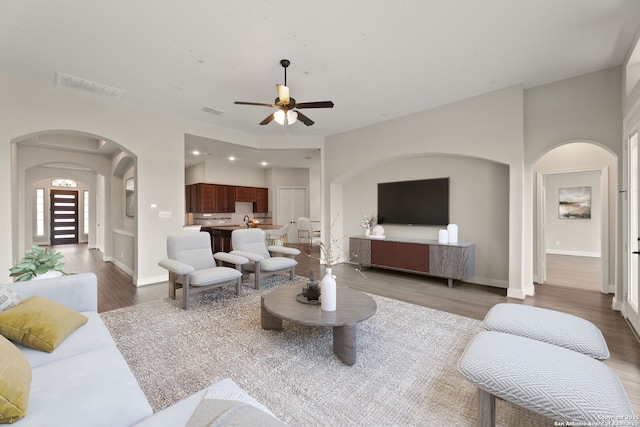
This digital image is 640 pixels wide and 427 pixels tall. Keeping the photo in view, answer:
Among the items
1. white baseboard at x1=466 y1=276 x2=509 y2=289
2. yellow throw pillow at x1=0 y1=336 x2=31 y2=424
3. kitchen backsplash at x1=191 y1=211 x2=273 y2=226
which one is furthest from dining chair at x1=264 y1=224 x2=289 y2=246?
yellow throw pillow at x1=0 y1=336 x2=31 y2=424

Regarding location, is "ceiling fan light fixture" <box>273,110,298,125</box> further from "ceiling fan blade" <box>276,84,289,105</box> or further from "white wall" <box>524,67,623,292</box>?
"white wall" <box>524,67,623,292</box>

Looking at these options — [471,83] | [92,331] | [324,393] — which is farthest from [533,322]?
[471,83]

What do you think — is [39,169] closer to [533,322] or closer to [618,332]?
[533,322]

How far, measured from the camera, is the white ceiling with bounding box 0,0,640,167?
2334 millimetres

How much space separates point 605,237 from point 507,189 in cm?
143

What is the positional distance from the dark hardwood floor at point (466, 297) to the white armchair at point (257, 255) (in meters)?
0.88

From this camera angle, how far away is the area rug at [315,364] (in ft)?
5.49

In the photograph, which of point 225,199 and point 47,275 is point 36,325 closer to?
point 47,275

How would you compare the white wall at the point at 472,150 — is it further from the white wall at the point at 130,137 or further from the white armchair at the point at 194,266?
the white armchair at the point at 194,266

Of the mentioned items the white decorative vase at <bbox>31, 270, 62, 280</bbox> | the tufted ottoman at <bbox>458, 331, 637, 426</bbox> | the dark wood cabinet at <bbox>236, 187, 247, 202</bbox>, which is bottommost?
the tufted ottoman at <bbox>458, 331, 637, 426</bbox>

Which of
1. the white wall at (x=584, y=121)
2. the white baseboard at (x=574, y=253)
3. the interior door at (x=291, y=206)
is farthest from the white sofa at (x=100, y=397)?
the white baseboard at (x=574, y=253)

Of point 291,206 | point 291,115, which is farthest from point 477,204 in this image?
point 291,206

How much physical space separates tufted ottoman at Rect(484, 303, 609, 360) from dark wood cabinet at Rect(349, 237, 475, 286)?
89.2 inches

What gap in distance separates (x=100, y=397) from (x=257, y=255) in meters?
3.09
